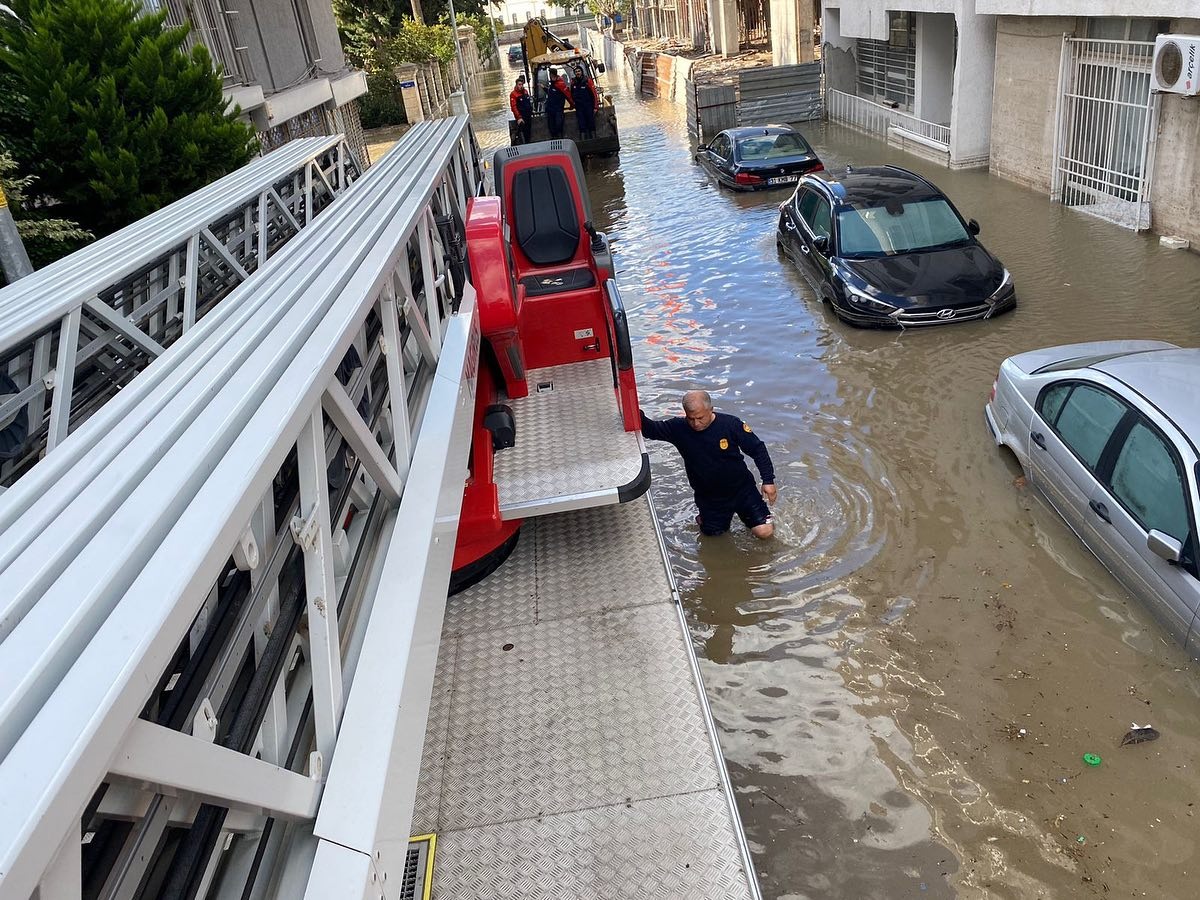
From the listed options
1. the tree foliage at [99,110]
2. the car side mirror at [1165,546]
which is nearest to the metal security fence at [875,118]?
the tree foliage at [99,110]

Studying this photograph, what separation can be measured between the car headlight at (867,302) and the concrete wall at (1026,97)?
6729 millimetres

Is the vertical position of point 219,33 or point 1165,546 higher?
point 219,33

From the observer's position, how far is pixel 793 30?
29.9m

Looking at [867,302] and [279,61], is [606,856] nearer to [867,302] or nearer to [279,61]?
[867,302]

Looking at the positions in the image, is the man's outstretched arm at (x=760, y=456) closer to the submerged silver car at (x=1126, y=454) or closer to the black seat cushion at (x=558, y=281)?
the submerged silver car at (x=1126, y=454)

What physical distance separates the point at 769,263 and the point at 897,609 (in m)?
8.69

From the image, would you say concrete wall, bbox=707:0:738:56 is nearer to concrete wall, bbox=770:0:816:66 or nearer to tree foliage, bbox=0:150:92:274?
concrete wall, bbox=770:0:816:66

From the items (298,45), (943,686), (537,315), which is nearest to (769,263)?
(537,315)

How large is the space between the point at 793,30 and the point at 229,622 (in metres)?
31.9

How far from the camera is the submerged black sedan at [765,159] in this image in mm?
17266

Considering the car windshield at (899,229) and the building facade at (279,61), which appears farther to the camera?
the building facade at (279,61)

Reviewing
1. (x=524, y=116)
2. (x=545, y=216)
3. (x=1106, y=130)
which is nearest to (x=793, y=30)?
(x=524, y=116)

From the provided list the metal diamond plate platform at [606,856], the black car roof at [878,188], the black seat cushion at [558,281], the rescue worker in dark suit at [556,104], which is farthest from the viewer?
the rescue worker in dark suit at [556,104]

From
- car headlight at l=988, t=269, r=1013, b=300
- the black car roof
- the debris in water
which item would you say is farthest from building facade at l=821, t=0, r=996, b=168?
the debris in water
